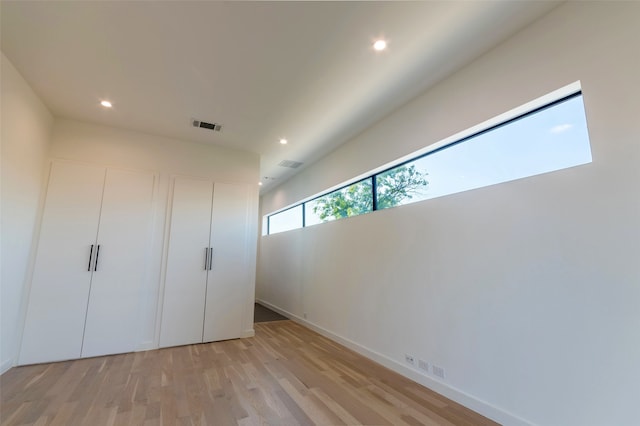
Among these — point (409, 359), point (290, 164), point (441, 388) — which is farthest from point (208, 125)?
point (441, 388)

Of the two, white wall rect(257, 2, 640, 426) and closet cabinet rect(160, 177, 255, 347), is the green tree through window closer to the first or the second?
white wall rect(257, 2, 640, 426)

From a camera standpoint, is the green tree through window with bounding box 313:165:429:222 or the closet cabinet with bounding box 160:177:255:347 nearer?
the green tree through window with bounding box 313:165:429:222

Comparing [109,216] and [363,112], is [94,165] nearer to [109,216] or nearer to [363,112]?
[109,216]

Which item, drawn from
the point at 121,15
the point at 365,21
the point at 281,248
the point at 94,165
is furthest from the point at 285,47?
the point at 281,248

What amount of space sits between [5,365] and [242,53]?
4036 mm

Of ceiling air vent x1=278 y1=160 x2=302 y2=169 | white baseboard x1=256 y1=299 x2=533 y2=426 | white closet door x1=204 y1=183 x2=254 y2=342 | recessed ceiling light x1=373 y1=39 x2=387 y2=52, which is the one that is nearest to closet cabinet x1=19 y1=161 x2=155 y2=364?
white closet door x1=204 y1=183 x2=254 y2=342

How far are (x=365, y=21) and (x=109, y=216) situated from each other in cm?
386

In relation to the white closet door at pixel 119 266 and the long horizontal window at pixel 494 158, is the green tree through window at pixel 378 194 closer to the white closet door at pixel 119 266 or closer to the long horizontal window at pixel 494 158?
the long horizontal window at pixel 494 158

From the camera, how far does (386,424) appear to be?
204 centimetres

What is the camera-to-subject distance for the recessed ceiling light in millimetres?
2311

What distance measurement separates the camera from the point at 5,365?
286 cm

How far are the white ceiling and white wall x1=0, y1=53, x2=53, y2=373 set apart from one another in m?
0.22

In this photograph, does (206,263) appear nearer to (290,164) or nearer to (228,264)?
(228,264)

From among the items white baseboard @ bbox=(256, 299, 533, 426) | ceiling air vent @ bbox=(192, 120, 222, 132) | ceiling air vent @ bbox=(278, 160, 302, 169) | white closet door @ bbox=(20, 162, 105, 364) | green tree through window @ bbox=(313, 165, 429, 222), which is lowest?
white baseboard @ bbox=(256, 299, 533, 426)
